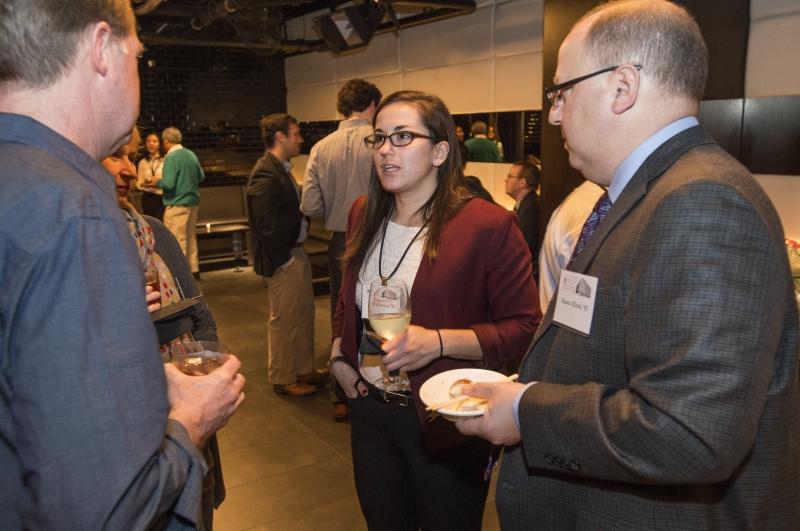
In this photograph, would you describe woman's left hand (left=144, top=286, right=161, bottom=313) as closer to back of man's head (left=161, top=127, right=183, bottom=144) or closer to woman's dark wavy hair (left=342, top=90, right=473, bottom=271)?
woman's dark wavy hair (left=342, top=90, right=473, bottom=271)

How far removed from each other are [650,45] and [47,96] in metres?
0.98

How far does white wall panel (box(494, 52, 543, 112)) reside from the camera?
5613 millimetres

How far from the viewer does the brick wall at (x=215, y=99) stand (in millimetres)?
9398

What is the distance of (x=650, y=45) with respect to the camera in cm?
105

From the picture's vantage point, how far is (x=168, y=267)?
1799mm

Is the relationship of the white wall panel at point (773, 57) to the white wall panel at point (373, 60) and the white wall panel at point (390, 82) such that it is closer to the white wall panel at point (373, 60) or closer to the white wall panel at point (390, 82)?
the white wall panel at point (390, 82)

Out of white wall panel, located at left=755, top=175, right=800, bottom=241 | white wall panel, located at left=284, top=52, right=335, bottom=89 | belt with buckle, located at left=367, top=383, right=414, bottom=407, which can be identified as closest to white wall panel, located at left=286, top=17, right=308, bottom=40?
white wall panel, located at left=284, top=52, right=335, bottom=89

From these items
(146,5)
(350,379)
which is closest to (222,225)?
(146,5)

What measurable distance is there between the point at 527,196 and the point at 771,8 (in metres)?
1.96

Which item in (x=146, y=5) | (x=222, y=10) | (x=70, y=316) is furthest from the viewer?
(x=222, y=10)

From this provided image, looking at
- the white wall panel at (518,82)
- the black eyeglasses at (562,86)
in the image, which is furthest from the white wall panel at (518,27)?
the black eyeglasses at (562,86)

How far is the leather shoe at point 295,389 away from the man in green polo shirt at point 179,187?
3.70 meters

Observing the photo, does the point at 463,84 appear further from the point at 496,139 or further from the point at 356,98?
the point at 356,98

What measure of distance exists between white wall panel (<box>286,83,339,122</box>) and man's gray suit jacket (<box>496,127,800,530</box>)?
8226 millimetres
